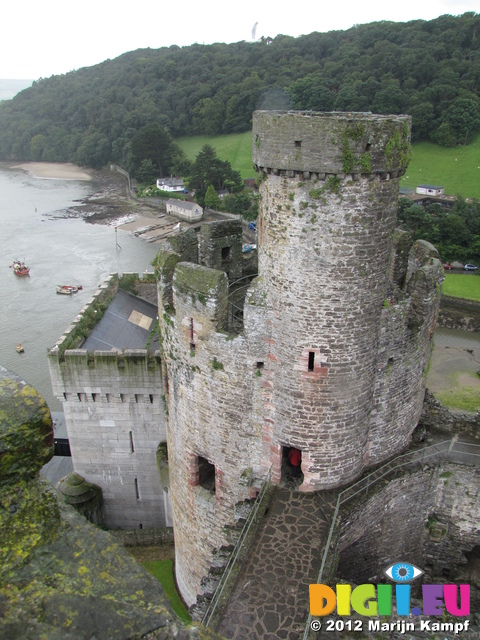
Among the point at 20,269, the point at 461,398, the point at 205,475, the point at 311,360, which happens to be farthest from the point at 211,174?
the point at 311,360

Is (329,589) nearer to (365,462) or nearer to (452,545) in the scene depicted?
(365,462)

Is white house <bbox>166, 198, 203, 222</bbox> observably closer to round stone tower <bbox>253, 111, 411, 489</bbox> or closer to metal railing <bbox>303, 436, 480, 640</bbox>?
metal railing <bbox>303, 436, 480, 640</bbox>

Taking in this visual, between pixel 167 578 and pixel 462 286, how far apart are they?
34133 mm

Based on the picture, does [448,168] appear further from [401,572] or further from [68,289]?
[401,572]

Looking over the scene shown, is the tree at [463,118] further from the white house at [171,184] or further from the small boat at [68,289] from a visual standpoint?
the small boat at [68,289]

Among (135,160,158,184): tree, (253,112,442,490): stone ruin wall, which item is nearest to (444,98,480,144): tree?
(135,160,158,184): tree

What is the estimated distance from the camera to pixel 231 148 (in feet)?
269

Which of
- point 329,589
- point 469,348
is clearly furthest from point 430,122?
point 329,589

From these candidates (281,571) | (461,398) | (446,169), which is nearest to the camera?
(281,571)

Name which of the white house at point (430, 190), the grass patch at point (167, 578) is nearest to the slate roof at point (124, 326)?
the grass patch at point (167, 578)

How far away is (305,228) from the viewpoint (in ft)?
25.2

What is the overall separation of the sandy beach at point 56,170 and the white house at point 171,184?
966 inches

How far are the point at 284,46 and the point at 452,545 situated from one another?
4320 inches

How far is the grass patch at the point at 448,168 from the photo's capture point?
5883 cm
